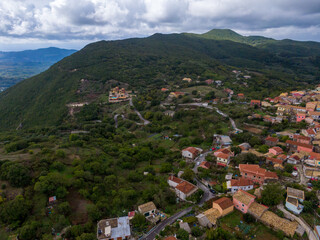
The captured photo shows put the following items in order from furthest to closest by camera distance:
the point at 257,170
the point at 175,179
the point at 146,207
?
the point at 175,179
the point at 257,170
the point at 146,207

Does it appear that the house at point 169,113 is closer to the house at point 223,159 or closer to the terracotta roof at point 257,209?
the house at point 223,159

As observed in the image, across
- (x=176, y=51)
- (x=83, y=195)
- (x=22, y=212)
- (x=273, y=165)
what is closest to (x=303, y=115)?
(x=273, y=165)

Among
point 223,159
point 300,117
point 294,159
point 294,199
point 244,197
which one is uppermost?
point 300,117

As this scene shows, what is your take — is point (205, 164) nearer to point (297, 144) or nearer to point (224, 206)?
point (224, 206)

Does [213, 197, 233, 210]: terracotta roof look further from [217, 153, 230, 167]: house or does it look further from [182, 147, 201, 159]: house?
[182, 147, 201, 159]: house

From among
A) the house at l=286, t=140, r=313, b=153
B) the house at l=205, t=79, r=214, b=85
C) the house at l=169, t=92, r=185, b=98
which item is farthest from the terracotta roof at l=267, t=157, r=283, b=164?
the house at l=205, t=79, r=214, b=85

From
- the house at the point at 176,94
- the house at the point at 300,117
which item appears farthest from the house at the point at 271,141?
the house at the point at 176,94

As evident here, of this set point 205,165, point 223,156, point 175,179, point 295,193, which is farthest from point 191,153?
point 295,193
